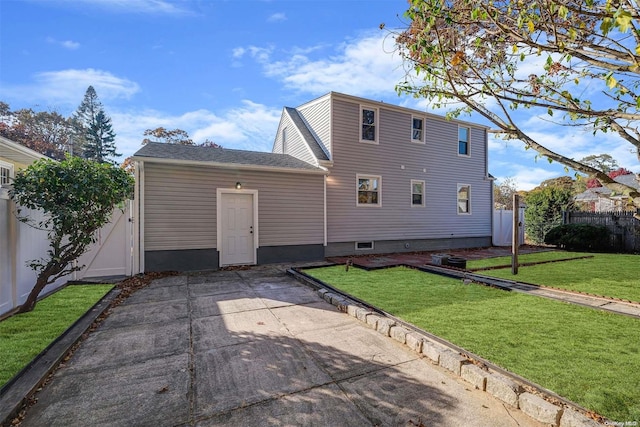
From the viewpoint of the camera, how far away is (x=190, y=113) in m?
23.9

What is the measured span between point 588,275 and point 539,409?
6969 mm

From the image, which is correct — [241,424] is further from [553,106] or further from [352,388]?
[553,106]

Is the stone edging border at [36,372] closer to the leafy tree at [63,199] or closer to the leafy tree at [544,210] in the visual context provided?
the leafy tree at [63,199]

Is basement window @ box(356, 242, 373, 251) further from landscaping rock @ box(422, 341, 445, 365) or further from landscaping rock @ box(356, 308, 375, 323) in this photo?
landscaping rock @ box(422, 341, 445, 365)

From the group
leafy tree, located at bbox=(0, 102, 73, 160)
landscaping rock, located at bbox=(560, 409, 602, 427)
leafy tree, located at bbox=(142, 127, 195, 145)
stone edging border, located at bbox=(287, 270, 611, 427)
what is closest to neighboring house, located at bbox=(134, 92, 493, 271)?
stone edging border, located at bbox=(287, 270, 611, 427)

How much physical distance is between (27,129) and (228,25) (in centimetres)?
3153

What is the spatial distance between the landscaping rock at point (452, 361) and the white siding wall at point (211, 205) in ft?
23.1

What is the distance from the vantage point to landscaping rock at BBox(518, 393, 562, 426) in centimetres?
204

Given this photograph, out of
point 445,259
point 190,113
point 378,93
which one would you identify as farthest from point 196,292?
point 190,113

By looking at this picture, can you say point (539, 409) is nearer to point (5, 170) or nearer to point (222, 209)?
point (222, 209)

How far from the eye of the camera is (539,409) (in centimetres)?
212

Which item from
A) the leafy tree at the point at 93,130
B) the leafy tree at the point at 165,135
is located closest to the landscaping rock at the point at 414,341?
the leafy tree at the point at 165,135

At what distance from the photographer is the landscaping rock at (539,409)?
2.04m

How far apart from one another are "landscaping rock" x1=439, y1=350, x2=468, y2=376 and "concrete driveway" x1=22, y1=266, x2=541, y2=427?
0.25 ft
